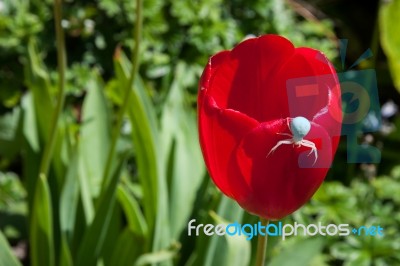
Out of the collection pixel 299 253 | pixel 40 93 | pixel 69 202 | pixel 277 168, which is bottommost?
pixel 299 253

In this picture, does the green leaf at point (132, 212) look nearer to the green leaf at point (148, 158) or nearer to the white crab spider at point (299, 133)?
the green leaf at point (148, 158)

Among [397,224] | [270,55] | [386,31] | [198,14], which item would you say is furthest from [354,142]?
[270,55]

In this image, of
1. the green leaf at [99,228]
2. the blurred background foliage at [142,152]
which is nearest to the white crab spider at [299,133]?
the blurred background foliage at [142,152]

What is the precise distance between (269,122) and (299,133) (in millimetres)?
42

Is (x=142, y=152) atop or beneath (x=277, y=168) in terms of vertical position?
beneath

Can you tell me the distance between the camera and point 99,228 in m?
1.41

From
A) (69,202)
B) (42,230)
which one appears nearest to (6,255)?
(42,230)

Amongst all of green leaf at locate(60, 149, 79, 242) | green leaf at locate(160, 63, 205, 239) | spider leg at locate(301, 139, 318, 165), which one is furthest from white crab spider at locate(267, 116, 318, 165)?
green leaf at locate(160, 63, 205, 239)

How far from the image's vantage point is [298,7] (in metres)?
2.52

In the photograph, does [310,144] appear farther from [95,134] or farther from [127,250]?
[95,134]

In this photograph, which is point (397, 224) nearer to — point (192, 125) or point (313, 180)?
point (192, 125)

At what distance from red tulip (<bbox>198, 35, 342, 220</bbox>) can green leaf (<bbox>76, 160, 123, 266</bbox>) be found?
1.79 feet

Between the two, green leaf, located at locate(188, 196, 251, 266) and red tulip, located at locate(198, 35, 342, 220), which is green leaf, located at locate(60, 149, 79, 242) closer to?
green leaf, located at locate(188, 196, 251, 266)

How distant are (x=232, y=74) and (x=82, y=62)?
143 centimetres
